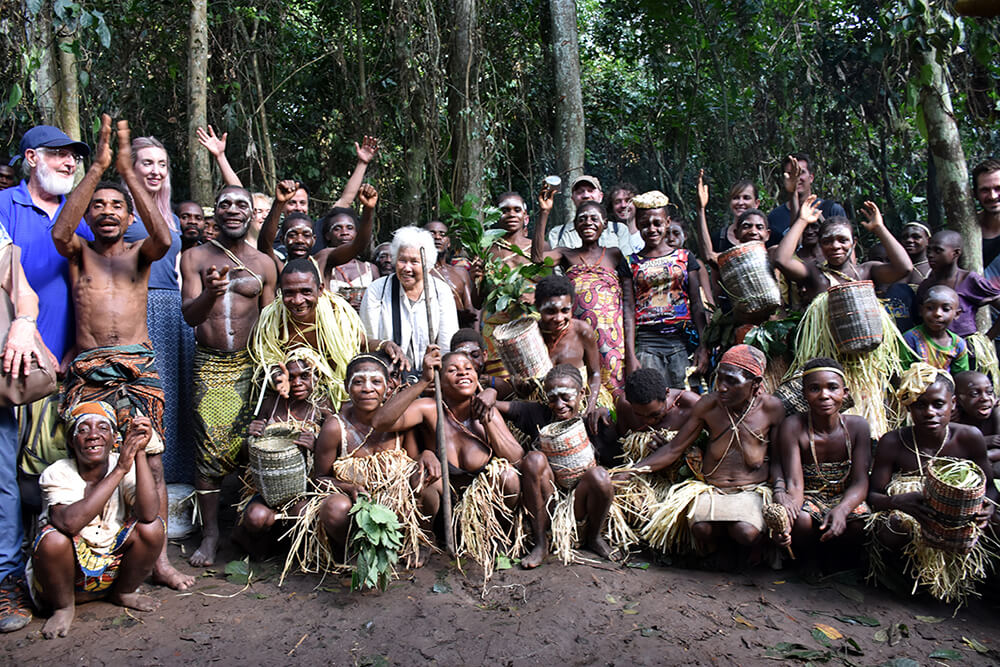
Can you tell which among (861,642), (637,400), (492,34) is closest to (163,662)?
(637,400)

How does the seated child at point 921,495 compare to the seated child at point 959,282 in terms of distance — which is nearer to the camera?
the seated child at point 921,495

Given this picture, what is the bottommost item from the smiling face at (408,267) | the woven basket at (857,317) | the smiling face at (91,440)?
the smiling face at (91,440)

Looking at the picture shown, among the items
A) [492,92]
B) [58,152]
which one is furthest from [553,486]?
[492,92]

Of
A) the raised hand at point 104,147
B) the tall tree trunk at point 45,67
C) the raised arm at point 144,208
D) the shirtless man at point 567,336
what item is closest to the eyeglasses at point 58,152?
the raised arm at point 144,208

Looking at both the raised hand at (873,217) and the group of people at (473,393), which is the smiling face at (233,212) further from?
the raised hand at (873,217)

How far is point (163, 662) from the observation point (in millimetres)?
3197

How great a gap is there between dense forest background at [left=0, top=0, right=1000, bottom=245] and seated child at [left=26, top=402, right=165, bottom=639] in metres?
3.12

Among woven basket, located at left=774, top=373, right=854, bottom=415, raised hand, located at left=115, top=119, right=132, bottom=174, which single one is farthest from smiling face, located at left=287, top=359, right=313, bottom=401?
woven basket, located at left=774, top=373, right=854, bottom=415

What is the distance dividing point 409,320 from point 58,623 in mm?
2304

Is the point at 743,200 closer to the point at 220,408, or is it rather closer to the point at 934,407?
the point at 934,407

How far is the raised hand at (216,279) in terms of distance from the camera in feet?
13.0

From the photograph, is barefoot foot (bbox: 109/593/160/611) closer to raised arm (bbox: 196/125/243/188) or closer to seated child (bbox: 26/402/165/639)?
seated child (bbox: 26/402/165/639)

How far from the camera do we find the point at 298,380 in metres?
4.34

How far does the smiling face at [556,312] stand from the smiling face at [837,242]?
1503 millimetres
